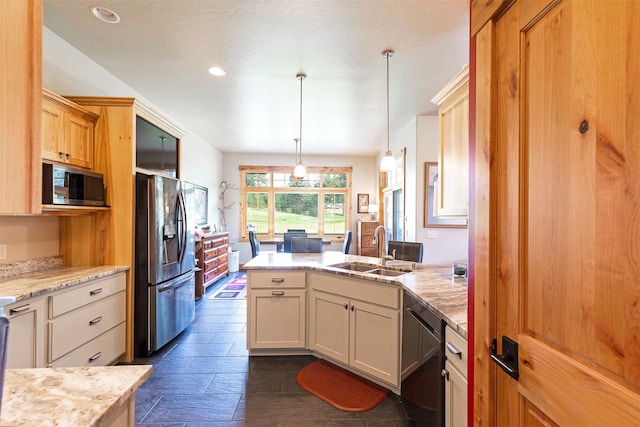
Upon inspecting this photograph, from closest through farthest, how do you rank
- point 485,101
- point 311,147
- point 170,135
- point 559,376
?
1. point 559,376
2. point 485,101
3. point 170,135
4. point 311,147

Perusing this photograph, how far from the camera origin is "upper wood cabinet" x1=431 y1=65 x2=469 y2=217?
1.65 meters

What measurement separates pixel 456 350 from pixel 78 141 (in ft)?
10.4

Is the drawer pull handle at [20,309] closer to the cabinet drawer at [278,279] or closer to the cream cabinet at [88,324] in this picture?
the cream cabinet at [88,324]

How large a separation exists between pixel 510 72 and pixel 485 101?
11cm

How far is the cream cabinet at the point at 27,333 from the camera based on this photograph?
1.62 meters

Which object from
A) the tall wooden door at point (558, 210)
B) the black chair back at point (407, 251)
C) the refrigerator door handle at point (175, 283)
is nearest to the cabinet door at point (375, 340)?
the black chair back at point (407, 251)

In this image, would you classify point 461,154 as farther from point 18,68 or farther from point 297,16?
point 18,68

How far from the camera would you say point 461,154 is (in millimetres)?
1722

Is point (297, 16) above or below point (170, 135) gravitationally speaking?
above

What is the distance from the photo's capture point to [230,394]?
2156mm

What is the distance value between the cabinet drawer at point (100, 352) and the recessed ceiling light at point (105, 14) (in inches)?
98.0

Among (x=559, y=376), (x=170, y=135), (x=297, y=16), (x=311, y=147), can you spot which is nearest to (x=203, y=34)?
(x=297, y=16)

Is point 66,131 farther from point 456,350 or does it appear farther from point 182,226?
point 456,350

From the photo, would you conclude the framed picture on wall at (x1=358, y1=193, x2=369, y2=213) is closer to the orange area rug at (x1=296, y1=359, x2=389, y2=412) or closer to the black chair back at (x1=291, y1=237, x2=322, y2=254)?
the black chair back at (x1=291, y1=237, x2=322, y2=254)
